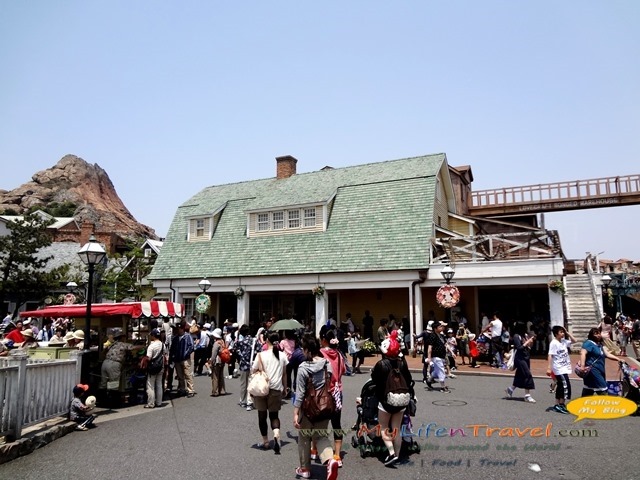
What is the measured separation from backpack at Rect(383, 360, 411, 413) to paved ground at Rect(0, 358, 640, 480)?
2.56 feet

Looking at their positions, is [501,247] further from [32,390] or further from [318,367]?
[32,390]

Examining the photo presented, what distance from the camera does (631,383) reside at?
9250 mm

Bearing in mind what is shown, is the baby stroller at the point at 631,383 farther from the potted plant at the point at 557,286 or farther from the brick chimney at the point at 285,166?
the brick chimney at the point at 285,166

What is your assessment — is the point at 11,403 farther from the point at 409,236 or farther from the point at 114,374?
the point at 409,236

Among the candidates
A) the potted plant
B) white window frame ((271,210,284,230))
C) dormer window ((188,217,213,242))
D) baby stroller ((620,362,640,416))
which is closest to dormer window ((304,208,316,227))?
white window frame ((271,210,284,230))

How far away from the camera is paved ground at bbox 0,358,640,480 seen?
20.2ft

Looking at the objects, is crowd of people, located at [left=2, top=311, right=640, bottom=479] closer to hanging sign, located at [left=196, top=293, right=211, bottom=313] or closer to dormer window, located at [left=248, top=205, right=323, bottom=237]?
hanging sign, located at [left=196, top=293, right=211, bottom=313]

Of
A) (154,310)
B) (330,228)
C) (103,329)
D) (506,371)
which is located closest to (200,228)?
(330,228)

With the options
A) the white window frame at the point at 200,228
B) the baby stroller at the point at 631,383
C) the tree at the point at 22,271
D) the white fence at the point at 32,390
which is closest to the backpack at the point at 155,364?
the white fence at the point at 32,390

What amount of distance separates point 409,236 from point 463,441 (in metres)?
13.2

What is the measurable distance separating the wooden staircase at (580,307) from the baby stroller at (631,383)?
10.0 metres

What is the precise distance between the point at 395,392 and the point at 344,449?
1.54 metres

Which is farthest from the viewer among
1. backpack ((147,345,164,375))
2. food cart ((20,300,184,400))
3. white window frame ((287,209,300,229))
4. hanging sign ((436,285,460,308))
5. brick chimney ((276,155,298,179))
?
brick chimney ((276,155,298,179))

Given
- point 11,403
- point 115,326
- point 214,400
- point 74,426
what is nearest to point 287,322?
point 214,400
